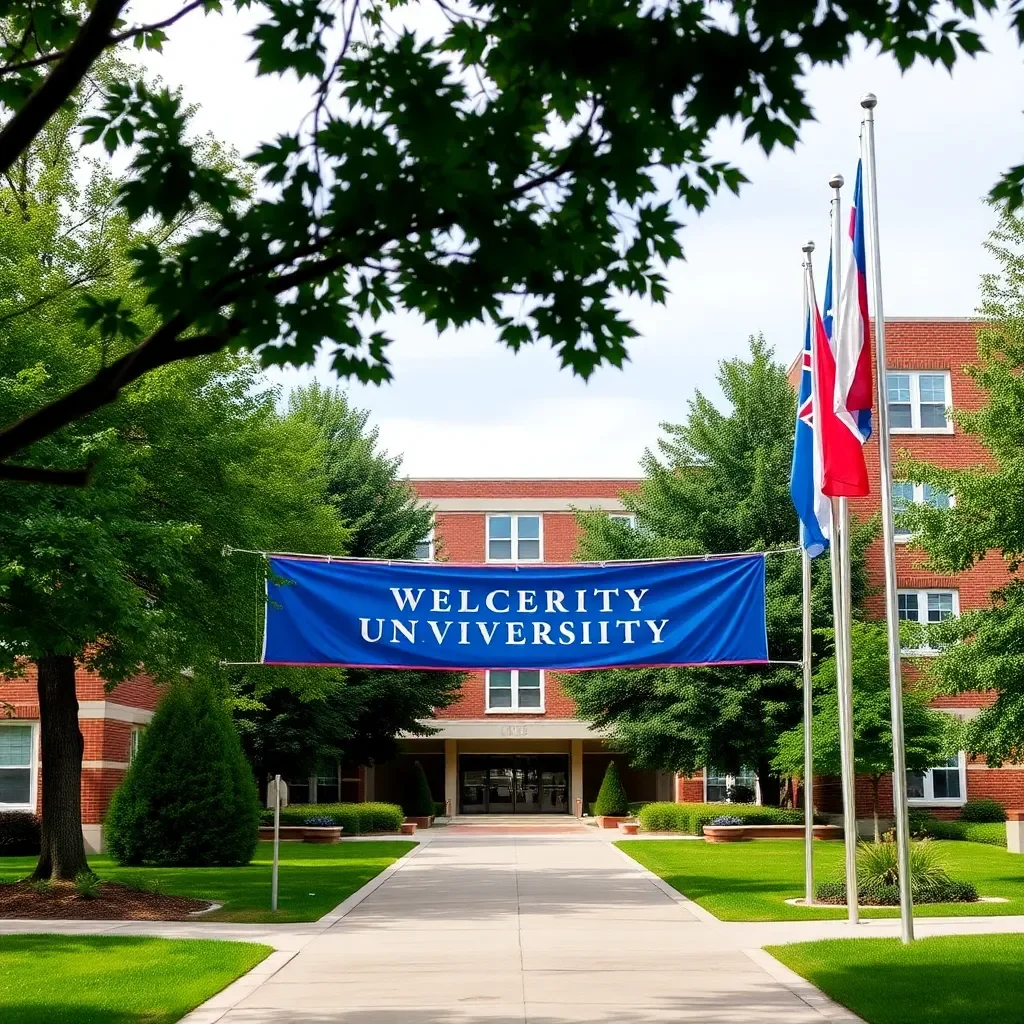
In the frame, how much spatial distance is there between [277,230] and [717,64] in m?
2.03

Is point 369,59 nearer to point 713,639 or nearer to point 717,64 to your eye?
point 717,64

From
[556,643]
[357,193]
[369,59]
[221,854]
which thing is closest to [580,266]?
[357,193]

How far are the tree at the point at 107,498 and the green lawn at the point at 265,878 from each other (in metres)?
2.31

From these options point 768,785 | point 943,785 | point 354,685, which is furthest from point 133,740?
point 943,785

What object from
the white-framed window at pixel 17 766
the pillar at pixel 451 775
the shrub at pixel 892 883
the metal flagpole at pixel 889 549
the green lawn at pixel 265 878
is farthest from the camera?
the pillar at pixel 451 775

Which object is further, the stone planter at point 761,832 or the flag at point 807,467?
the stone planter at point 761,832

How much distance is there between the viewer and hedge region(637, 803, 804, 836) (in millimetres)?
36938

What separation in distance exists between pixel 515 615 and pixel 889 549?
539 centimetres

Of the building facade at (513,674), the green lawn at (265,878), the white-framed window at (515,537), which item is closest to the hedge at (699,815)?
the green lawn at (265,878)

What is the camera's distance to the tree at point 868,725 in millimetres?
28594

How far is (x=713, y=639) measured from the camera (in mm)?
18266

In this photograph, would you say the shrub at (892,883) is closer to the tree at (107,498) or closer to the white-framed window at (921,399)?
the tree at (107,498)

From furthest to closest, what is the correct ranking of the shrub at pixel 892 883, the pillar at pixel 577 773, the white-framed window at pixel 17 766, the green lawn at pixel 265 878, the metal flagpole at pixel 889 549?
the pillar at pixel 577 773, the white-framed window at pixel 17 766, the green lawn at pixel 265 878, the shrub at pixel 892 883, the metal flagpole at pixel 889 549

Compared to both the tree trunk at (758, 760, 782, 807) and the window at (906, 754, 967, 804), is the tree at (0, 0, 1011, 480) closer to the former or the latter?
the tree trunk at (758, 760, 782, 807)
